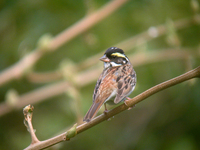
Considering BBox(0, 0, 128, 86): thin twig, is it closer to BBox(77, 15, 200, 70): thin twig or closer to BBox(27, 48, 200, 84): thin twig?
BBox(27, 48, 200, 84): thin twig

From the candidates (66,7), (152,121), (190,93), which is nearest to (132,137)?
(152,121)

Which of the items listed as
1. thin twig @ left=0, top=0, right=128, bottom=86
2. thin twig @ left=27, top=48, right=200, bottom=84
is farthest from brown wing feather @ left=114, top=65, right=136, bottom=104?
thin twig @ left=0, top=0, right=128, bottom=86

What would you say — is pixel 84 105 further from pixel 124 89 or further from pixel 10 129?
pixel 124 89

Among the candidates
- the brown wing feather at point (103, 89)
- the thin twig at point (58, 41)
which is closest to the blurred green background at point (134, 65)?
the thin twig at point (58, 41)

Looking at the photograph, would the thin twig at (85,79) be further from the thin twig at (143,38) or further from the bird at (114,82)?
the bird at (114,82)

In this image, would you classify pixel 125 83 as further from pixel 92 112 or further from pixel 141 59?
pixel 141 59

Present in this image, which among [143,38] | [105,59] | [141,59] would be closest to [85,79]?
[141,59]
